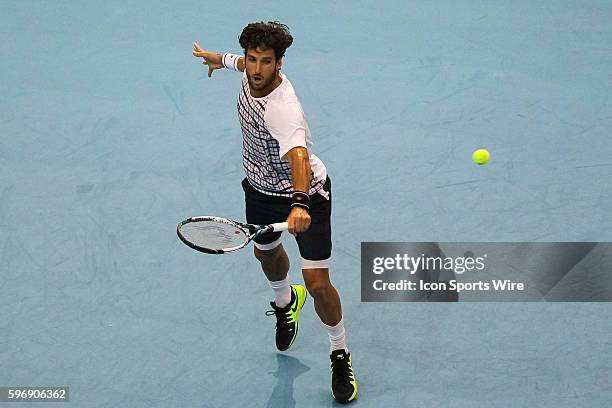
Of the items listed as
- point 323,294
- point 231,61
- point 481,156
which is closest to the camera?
point 323,294

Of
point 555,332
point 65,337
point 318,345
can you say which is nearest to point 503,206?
point 555,332

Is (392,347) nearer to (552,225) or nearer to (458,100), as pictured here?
(552,225)

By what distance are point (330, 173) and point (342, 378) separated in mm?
2197

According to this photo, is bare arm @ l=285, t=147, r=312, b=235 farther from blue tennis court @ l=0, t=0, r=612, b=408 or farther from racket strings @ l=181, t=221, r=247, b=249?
blue tennis court @ l=0, t=0, r=612, b=408

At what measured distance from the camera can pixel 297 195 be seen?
4273mm

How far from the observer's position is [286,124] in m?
4.39

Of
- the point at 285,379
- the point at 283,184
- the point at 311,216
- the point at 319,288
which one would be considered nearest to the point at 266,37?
the point at 283,184

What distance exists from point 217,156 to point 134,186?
72 centimetres

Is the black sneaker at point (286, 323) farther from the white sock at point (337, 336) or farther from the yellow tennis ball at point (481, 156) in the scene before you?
the yellow tennis ball at point (481, 156)

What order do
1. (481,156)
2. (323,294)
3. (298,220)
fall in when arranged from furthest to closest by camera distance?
(481,156) → (323,294) → (298,220)

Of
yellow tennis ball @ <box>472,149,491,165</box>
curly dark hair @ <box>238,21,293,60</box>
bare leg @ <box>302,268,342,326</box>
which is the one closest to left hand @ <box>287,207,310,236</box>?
bare leg @ <box>302,268,342,326</box>

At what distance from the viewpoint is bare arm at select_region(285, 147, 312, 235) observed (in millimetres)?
4215

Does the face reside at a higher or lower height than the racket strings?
higher

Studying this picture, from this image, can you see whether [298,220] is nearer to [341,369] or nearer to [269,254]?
[269,254]
